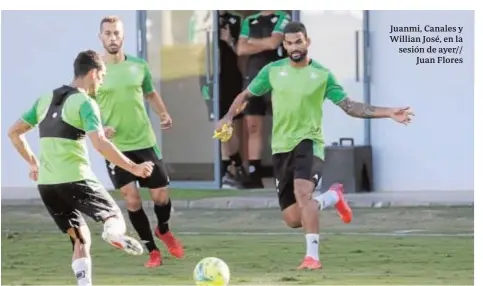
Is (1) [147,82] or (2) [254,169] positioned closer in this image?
(1) [147,82]

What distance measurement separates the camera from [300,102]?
12.1m

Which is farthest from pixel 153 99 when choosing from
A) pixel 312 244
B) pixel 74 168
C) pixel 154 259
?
pixel 74 168

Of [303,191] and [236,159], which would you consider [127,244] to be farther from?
[236,159]

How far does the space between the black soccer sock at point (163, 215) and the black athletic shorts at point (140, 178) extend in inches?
7.1

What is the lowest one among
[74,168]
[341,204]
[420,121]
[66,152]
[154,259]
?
[154,259]

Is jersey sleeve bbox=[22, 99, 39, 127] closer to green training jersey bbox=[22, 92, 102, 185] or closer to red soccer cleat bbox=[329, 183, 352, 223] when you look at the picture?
green training jersey bbox=[22, 92, 102, 185]

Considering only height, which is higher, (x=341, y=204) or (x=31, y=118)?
(x=31, y=118)

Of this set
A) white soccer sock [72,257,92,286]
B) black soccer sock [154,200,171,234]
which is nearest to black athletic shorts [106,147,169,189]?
black soccer sock [154,200,171,234]

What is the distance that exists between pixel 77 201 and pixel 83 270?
18.9 inches

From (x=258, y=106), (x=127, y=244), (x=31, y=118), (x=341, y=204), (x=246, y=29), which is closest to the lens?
(x=127, y=244)

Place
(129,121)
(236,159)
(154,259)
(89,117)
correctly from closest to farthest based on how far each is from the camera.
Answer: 1. (89,117)
2. (154,259)
3. (129,121)
4. (236,159)

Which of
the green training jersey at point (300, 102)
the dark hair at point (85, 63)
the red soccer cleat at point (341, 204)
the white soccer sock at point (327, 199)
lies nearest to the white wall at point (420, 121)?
the red soccer cleat at point (341, 204)
